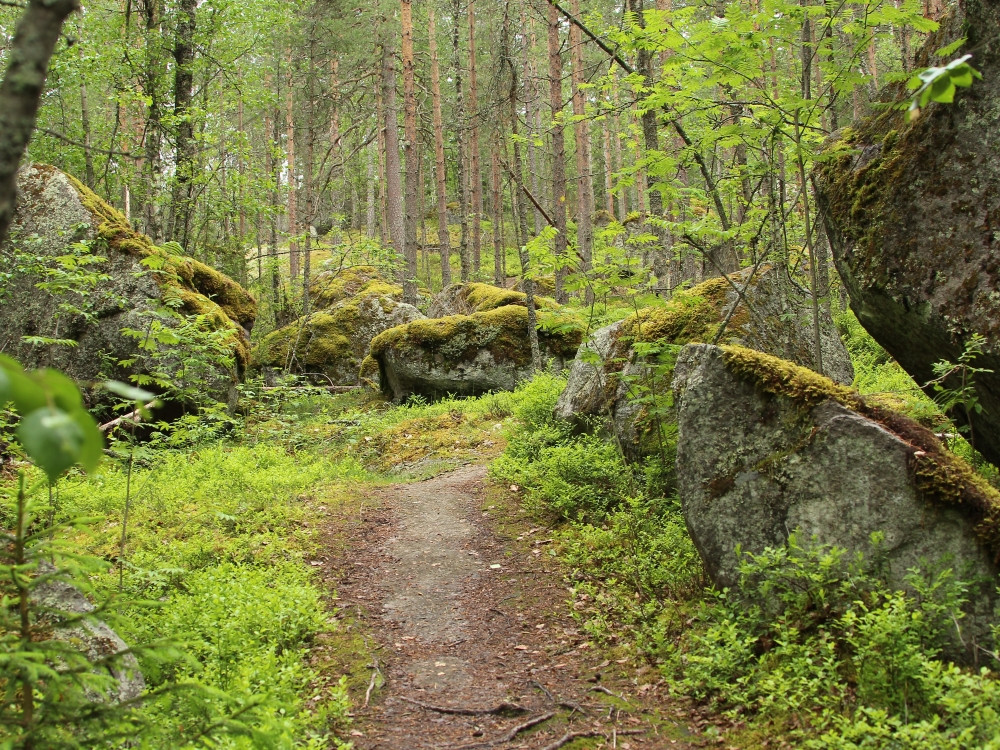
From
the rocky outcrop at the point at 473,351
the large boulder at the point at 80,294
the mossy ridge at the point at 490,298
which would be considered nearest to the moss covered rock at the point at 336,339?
the mossy ridge at the point at 490,298

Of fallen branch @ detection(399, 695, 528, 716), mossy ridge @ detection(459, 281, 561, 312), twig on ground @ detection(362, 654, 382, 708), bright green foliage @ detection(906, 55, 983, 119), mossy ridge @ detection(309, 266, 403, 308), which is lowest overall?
fallen branch @ detection(399, 695, 528, 716)

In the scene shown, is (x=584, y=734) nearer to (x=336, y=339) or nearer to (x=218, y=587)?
(x=218, y=587)

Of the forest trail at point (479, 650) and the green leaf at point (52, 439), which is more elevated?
the green leaf at point (52, 439)

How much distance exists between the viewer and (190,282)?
11.6m

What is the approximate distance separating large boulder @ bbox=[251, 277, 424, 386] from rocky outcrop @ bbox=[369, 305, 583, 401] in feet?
11.7

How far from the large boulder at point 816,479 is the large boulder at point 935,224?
791 mm

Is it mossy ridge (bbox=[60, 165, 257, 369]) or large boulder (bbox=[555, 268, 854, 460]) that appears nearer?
large boulder (bbox=[555, 268, 854, 460])

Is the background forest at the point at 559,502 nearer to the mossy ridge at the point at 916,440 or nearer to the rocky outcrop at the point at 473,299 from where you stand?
the mossy ridge at the point at 916,440

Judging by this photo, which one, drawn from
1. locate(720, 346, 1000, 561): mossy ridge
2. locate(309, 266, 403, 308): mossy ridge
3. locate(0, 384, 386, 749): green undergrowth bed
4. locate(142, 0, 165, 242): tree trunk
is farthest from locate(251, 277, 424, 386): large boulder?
locate(720, 346, 1000, 561): mossy ridge

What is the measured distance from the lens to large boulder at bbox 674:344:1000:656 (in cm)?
359

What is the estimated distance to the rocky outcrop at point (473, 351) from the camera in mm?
14047

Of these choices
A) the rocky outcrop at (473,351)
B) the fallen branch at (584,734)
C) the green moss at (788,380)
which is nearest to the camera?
the fallen branch at (584,734)

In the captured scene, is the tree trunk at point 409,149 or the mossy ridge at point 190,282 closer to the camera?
the mossy ridge at point 190,282

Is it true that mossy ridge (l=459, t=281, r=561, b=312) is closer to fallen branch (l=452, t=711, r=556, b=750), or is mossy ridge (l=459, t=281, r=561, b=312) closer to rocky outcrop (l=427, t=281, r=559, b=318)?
rocky outcrop (l=427, t=281, r=559, b=318)
